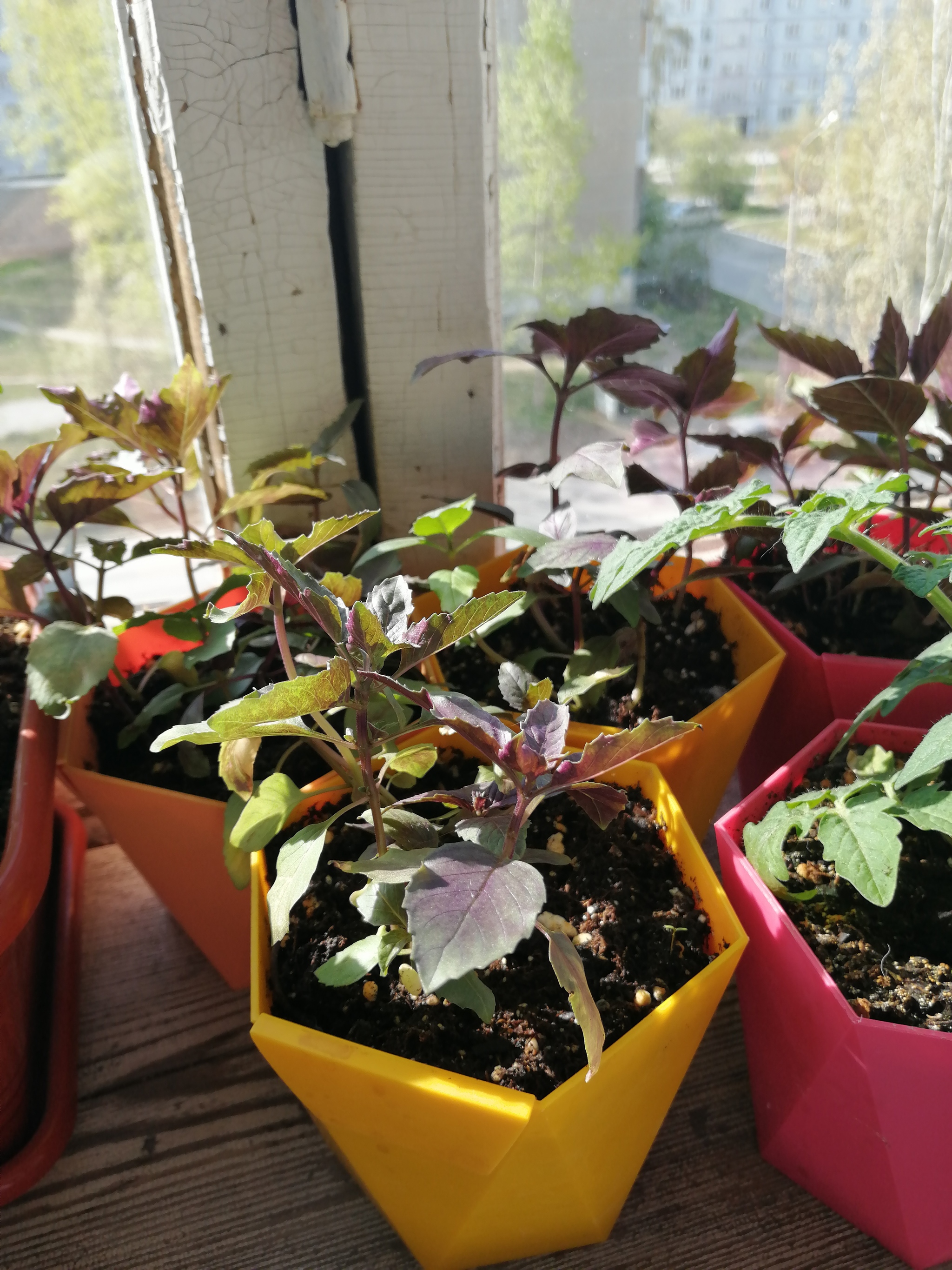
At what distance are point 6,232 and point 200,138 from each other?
0.63ft

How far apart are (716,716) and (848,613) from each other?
235 mm

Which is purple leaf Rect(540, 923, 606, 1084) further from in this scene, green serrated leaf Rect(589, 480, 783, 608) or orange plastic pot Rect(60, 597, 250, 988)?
orange plastic pot Rect(60, 597, 250, 988)

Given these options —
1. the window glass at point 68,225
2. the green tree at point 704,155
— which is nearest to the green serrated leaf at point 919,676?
the green tree at point 704,155

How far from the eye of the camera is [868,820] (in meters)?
0.51

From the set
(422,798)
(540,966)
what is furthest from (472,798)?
(540,966)

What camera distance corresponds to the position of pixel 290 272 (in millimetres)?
769

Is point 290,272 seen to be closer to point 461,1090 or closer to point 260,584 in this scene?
point 260,584

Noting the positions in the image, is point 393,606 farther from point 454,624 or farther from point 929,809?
point 929,809

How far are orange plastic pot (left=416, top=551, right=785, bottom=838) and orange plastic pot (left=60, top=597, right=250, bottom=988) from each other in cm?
20

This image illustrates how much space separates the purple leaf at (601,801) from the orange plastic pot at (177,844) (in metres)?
0.27

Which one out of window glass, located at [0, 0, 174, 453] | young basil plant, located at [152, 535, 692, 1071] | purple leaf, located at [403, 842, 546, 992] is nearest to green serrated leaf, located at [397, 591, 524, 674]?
young basil plant, located at [152, 535, 692, 1071]

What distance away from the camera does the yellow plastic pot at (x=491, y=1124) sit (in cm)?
44

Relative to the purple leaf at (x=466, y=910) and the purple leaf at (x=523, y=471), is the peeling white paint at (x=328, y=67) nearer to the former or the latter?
the purple leaf at (x=523, y=471)

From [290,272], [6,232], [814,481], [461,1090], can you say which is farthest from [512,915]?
[814,481]
